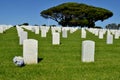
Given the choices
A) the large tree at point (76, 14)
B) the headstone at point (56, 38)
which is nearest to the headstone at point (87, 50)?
the headstone at point (56, 38)

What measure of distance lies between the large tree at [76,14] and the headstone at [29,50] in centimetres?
7481

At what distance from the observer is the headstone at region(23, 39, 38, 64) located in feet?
38.1

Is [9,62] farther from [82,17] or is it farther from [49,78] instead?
[82,17]

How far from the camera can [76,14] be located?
89.2 meters

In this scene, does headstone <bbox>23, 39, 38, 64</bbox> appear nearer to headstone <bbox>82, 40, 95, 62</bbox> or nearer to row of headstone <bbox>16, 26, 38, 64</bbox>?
row of headstone <bbox>16, 26, 38, 64</bbox>

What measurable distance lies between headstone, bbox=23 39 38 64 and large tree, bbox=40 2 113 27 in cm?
7481

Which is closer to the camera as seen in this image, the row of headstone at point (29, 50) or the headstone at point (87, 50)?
the row of headstone at point (29, 50)

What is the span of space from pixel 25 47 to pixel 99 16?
81.2 meters

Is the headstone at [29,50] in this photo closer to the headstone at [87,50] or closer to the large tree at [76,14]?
the headstone at [87,50]

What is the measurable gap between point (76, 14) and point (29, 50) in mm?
78128

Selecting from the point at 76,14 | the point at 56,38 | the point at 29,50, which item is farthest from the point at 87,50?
the point at 76,14

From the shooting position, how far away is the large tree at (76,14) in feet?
291

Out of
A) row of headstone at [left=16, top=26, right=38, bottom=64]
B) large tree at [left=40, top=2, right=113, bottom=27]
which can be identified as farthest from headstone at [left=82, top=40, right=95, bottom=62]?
large tree at [left=40, top=2, right=113, bottom=27]

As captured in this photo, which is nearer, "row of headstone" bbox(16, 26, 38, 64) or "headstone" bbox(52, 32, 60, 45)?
"row of headstone" bbox(16, 26, 38, 64)
